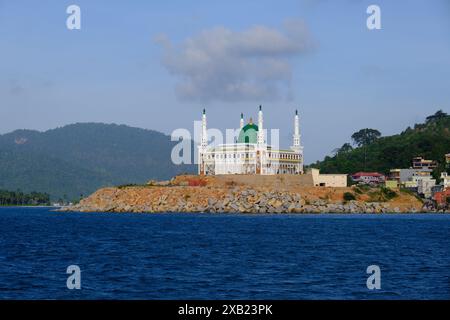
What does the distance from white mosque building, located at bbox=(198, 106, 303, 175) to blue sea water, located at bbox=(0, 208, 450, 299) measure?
79535 mm

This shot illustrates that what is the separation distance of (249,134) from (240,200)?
28.8m

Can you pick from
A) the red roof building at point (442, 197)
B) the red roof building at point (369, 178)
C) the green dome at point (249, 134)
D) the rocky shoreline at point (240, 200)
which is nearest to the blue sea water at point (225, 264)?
the rocky shoreline at point (240, 200)

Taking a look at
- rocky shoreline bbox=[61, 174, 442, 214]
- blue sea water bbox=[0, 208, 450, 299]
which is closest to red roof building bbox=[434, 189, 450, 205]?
rocky shoreline bbox=[61, 174, 442, 214]

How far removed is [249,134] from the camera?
559 ft

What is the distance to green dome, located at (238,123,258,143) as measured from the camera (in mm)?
169375

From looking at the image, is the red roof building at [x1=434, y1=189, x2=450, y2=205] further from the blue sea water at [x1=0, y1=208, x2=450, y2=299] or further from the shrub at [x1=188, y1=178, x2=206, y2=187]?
the blue sea water at [x1=0, y1=208, x2=450, y2=299]

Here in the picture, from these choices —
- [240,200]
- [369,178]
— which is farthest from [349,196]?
[369,178]

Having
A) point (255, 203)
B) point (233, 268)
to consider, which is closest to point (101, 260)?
point (233, 268)

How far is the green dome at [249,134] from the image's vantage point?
169375mm

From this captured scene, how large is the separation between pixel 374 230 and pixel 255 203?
176 ft

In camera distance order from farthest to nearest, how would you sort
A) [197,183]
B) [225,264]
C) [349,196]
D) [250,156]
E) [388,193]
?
[250,156] < [388,193] < [197,183] < [349,196] < [225,264]

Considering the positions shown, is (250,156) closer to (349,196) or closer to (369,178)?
(349,196)

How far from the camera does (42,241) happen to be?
74375mm
